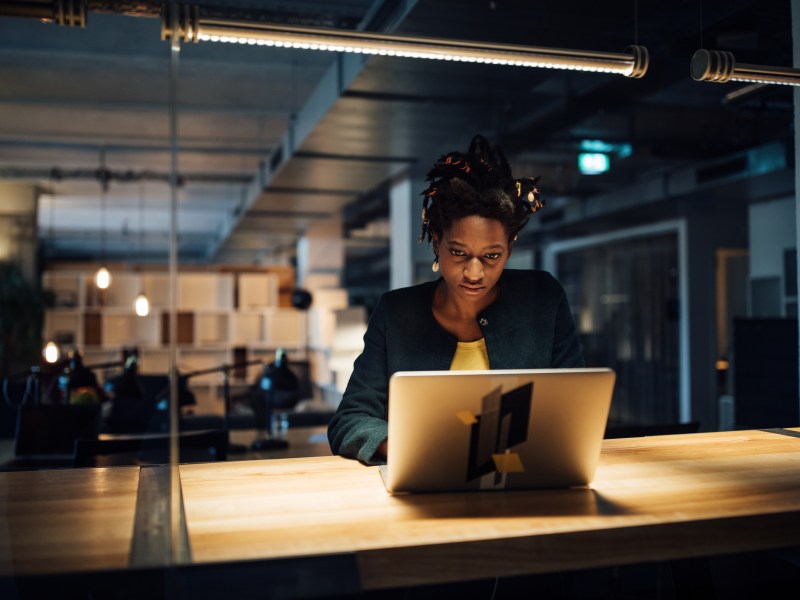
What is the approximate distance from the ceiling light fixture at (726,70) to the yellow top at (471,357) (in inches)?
42.6

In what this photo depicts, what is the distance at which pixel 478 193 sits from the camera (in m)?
2.08

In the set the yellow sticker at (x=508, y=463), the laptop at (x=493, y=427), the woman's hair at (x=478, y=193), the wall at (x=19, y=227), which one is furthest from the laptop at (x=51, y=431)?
the wall at (x=19, y=227)

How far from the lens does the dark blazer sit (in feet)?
7.02

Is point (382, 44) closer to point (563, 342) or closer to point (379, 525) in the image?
point (563, 342)

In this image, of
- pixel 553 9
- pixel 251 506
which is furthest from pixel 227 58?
pixel 251 506

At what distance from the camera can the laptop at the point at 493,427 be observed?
57.2 inches

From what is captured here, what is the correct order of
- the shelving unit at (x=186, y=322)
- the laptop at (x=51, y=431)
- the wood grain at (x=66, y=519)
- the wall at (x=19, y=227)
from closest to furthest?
the wood grain at (x=66, y=519) → the laptop at (x=51, y=431) → the wall at (x=19, y=227) → the shelving unit at (x=186, y=322)

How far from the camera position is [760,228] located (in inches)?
370

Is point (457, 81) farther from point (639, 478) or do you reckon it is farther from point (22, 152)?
point (22, 152)

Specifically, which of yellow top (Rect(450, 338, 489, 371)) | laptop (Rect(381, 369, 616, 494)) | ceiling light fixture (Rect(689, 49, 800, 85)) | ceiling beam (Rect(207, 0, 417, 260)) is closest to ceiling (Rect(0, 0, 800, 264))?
ceiling beam (Rect(207, 0, 417, 260))

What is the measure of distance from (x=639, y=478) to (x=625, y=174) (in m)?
8.78

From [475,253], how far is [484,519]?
878 millimetres

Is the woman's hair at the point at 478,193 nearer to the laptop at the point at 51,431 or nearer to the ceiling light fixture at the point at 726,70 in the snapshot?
the ceiling light fixture at the point at 726,70

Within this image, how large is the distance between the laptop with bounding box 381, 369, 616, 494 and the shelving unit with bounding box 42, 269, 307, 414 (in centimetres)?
1040
